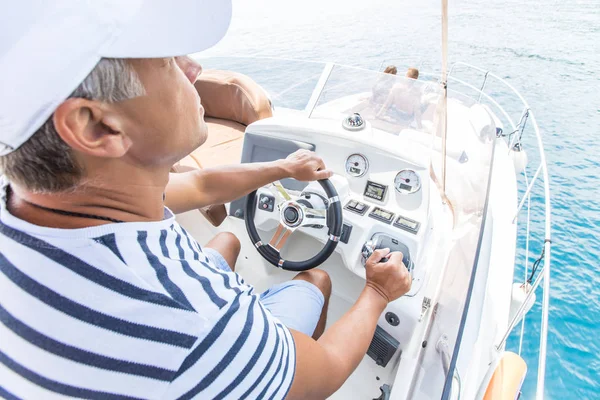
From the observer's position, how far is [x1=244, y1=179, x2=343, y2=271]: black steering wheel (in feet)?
4.09

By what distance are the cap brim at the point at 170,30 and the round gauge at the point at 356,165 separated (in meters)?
1.01

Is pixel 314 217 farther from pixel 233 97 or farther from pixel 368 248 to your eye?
pixel 233 97

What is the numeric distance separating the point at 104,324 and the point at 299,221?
0.93 m

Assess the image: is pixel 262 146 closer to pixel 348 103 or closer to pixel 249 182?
pixel 249 182

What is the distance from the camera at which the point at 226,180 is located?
1275mm

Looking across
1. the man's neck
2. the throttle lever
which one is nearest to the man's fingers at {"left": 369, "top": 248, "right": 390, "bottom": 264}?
the throttle lever

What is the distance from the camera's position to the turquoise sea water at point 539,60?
9.54ft

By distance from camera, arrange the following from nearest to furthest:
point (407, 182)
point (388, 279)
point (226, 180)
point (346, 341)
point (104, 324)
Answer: point (104, 324)
point (346, 341)
point (388, 279)
point (226, 180)
point (407, 182)

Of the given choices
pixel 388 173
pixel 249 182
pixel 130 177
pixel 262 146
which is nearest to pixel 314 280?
pixel 249 182

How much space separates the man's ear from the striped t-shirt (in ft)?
0.36

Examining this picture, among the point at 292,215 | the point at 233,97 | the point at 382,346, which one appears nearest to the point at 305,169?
the point at 292,215

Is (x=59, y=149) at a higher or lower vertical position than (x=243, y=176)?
lower

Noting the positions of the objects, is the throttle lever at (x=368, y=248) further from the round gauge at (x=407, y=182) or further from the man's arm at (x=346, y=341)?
the round gauge at (x=407, y=182)

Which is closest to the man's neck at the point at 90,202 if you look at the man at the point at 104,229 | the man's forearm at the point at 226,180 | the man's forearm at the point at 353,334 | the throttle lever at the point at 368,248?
the man at the point at 104,229
